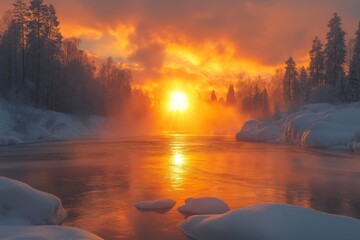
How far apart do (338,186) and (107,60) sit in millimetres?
92873

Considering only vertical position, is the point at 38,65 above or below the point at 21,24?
below

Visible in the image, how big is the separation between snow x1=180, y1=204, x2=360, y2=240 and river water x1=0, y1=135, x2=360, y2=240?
3.58 feet

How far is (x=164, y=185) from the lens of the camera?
683 inches

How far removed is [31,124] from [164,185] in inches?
1575

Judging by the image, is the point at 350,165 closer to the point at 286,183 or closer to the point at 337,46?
the point at 286,183

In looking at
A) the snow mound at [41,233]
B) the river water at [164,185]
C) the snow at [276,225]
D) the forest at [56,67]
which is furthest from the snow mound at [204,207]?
the forest at [56,67]

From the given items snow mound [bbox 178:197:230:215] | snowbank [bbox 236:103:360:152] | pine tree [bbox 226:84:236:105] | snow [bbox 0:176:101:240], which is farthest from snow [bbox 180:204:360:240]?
pine tree [bbox 226:84:236:105]

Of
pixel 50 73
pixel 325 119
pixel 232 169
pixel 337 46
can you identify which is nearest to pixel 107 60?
pixel 50 73

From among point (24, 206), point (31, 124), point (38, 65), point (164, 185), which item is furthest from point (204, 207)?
point (38, 65)

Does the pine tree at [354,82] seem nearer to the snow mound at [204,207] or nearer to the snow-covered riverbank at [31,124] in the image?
the snow-covered riverbank at [31,124]

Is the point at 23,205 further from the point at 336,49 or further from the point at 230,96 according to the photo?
the point at 230,96

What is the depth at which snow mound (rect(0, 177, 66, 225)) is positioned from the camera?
32.8ft

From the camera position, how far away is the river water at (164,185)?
1145cm

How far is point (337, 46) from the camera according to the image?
66938 millimetres
